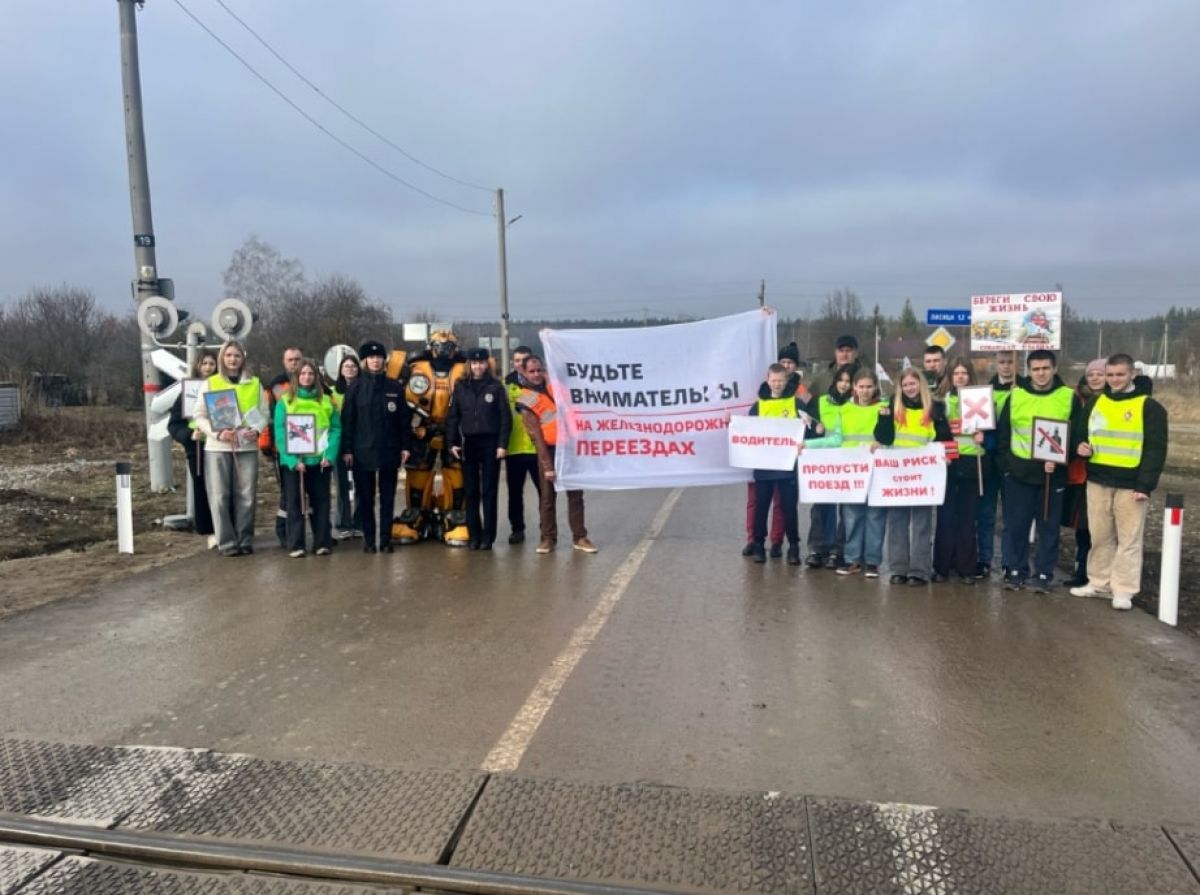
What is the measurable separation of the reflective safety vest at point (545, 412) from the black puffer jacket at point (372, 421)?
1284mm

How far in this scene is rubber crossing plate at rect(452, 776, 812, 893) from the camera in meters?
3.27

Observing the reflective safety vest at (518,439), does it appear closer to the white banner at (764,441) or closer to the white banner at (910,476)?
the white banner at (764,441)

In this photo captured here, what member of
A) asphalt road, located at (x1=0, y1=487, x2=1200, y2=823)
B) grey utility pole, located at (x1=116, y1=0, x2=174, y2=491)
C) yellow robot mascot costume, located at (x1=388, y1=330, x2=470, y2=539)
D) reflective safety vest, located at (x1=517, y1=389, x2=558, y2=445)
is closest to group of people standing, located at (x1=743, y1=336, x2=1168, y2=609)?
asphalt road, located at (x1=0, y1=487, x2=1200, y2=823)

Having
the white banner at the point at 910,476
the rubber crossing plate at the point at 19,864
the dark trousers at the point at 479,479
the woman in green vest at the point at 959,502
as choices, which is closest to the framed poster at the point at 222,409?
the dark trousers at the point at 479,479

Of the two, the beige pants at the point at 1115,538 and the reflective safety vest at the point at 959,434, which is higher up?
the reflective safety vest at the point at 959,434

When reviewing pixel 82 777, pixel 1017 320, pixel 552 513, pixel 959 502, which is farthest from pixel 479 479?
pixel 1017 320

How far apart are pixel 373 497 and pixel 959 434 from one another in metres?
5.66

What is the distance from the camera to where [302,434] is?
8.64 m

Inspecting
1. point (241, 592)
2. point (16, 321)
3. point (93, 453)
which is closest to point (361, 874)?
point (241, 592)

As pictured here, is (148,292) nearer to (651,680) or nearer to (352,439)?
(352,439)

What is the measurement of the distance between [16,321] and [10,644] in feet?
120

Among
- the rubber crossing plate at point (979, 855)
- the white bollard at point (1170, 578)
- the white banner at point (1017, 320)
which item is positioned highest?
the white banner at point (1017, 320)

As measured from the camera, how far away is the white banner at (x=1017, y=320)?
22.4 metres

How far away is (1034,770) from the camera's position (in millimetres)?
4062
